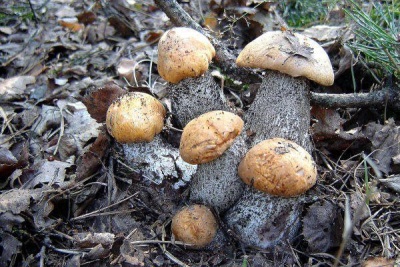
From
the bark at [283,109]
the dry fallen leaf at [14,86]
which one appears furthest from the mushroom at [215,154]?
the dry fallen leaf at [14,86]

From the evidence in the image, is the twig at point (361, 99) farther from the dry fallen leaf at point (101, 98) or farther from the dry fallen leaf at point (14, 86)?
the dry fallen leaf at point (14, 86)

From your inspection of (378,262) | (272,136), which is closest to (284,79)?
(272,136)

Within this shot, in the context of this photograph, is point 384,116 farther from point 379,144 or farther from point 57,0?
point 57,0

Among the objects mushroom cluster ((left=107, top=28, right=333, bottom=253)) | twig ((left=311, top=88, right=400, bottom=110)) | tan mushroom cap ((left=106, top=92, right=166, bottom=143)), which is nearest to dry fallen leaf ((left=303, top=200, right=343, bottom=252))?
mushroom cluster ((left=107, top=28, right=333, bottom=253))

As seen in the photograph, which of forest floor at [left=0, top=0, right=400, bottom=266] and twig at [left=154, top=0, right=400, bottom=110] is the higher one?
twig at [left=154, top=0, right=400, bottom=110]

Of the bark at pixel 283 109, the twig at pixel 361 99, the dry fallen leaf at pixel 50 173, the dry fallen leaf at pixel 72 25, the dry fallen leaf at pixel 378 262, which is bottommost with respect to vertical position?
the dry fallen leaf at pixel 50 173

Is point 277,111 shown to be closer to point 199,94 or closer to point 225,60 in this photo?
point 199,94

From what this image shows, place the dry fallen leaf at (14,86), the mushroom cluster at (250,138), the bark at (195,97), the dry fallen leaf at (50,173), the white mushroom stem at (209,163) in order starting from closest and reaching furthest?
the mushroom cluster at (250,138), the white mushroom stem at (209,163), the bark at (195,97), the dry fallen leaf at (50,173), the dry fallen leaf at (14,86)

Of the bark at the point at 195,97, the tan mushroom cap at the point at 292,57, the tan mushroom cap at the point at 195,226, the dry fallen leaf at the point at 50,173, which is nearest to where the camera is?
the tan mushroom cap at the point at 292,57

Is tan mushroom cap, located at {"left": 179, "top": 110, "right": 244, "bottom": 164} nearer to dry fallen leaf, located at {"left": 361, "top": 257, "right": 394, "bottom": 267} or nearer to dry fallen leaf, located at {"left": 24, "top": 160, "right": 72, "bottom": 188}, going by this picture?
dry fallen leaf, located at {"left": 361, "top": 257, "right": 394, "bottom": 267}
